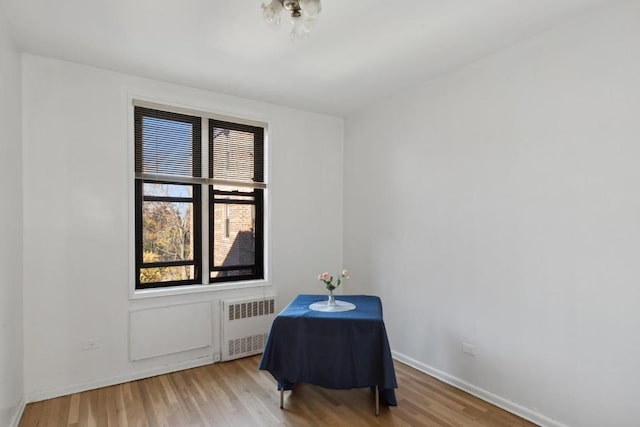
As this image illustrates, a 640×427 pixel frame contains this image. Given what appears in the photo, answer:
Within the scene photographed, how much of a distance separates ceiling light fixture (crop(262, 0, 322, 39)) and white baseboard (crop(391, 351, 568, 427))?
3039 mm

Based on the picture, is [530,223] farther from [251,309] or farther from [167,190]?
[167,190]

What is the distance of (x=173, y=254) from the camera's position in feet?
12.1

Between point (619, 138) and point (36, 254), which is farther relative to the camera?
point (36, 254)

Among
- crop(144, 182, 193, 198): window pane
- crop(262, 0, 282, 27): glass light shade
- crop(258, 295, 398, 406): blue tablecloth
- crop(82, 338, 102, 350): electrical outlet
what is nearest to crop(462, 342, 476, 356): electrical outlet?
crop(258, 295, 398, 406): blue tablecloth

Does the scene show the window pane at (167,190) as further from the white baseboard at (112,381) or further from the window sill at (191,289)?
the white baseboard at (112,381)

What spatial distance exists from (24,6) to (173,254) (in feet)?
7.50

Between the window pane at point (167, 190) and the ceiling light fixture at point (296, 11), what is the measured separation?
2391mm

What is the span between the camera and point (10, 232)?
8.05 ft

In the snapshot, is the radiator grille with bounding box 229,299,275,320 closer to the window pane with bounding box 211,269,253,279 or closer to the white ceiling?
the window pane with bounding box 211,269,253,279

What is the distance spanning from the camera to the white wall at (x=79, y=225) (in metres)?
2.94

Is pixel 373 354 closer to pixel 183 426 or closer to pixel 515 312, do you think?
pixel 515 312

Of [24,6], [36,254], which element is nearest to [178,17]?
[24,6]

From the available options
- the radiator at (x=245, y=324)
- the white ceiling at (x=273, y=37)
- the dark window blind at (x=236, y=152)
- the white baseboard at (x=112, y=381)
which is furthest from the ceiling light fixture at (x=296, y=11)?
the white baseboard at (x=112, y=381)

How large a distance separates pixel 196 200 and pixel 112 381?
1855 mm
